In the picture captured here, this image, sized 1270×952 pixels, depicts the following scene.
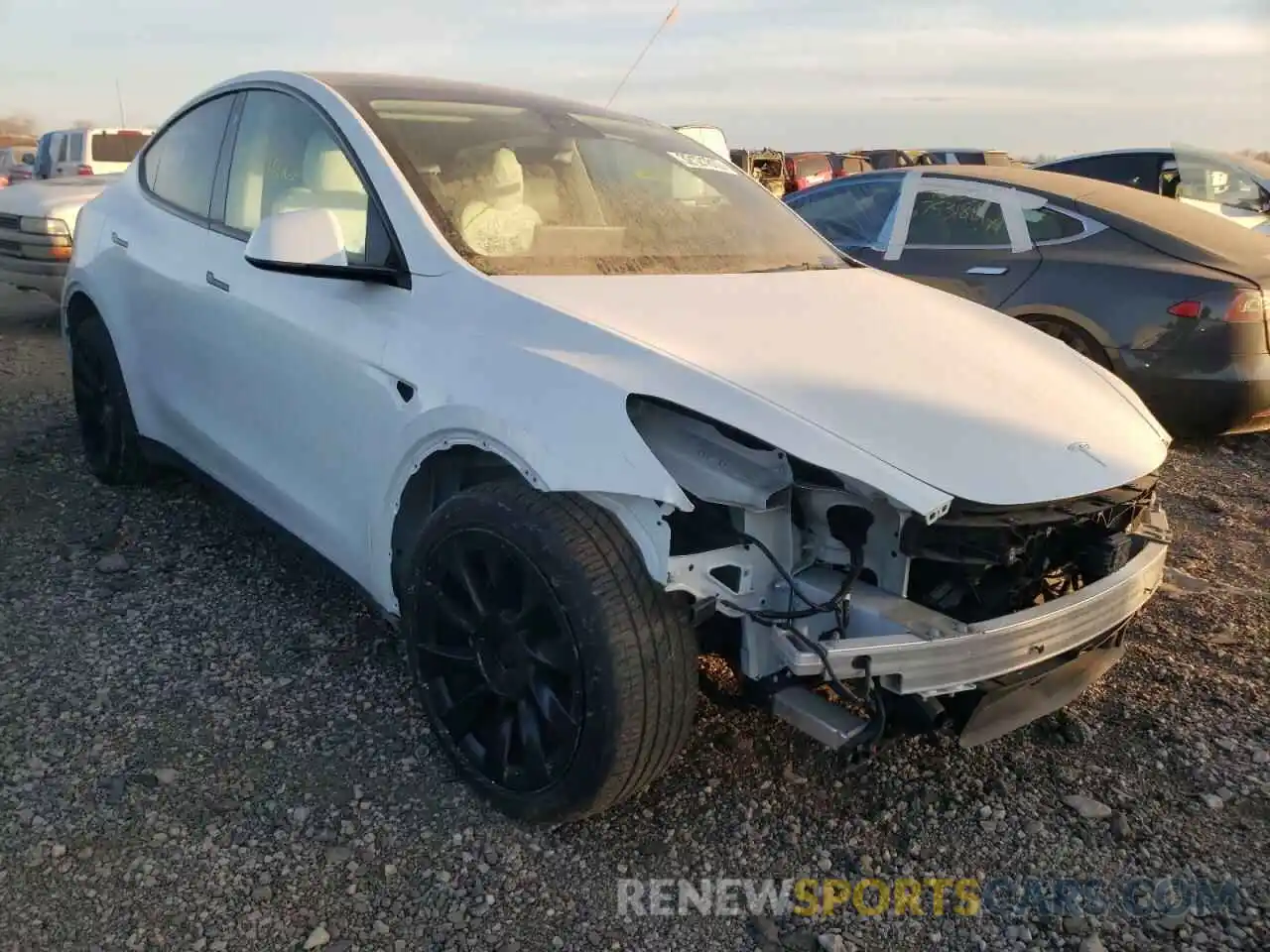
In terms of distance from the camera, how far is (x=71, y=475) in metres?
4.85

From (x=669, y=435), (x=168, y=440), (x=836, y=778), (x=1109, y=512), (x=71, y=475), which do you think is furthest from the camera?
(x=71, y=475)

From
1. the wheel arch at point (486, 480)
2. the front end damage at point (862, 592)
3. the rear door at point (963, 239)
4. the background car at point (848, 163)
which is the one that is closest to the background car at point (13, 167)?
the background car at point (848, 163)

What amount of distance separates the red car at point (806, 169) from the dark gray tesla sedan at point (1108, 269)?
9934 mm

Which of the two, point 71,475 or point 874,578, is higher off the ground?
point 874,578

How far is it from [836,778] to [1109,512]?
37.7 inches

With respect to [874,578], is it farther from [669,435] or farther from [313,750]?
[313,750]

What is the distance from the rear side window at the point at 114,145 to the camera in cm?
1167

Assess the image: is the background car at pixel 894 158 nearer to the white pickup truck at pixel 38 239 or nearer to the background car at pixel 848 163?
the background car at pixel 848 163

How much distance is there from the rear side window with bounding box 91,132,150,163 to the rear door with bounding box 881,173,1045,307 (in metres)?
9.10

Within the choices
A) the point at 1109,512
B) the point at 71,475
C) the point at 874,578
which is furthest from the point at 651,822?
the point at 71,475

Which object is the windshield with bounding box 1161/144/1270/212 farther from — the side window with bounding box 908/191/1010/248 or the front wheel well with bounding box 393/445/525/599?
the front wheel well with bounding box 393/445/525/599

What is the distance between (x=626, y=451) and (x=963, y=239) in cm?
452

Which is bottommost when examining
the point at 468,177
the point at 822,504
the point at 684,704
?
the point at 684,704

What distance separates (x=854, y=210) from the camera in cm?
667
